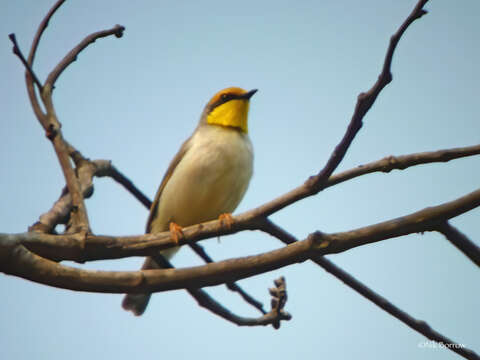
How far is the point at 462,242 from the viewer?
277 centimetres

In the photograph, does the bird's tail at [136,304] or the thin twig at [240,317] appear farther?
the bird's tail at [136,304]

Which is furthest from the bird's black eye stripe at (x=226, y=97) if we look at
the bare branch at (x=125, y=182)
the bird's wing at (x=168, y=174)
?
the bare branch at (x=125, y=182)

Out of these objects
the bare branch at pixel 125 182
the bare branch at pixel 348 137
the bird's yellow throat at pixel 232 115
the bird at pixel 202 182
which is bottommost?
the bare branch at pixel 348 137

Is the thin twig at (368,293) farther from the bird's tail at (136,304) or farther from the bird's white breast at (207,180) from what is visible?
the bird's tail at (136,304)

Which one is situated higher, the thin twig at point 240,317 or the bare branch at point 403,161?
the bare branch at point 403,161

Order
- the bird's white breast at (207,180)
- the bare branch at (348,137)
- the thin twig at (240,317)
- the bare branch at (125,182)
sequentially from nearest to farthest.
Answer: the bare branch at (348,137), the thin twig at (240,317), the bare branch at (125,182), the bird's white breast at (207,180)

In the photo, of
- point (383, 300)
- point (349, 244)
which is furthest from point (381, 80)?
point (383, 300)

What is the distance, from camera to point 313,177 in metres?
2.82

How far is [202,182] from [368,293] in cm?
274

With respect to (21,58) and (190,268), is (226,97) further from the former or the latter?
(190,268)

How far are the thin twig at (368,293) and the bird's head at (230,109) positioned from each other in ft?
10.2

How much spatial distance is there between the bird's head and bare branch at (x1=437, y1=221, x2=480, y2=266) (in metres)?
3.77

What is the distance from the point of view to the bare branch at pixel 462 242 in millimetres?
2740

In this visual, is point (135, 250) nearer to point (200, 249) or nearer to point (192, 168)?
point (200, 249)
